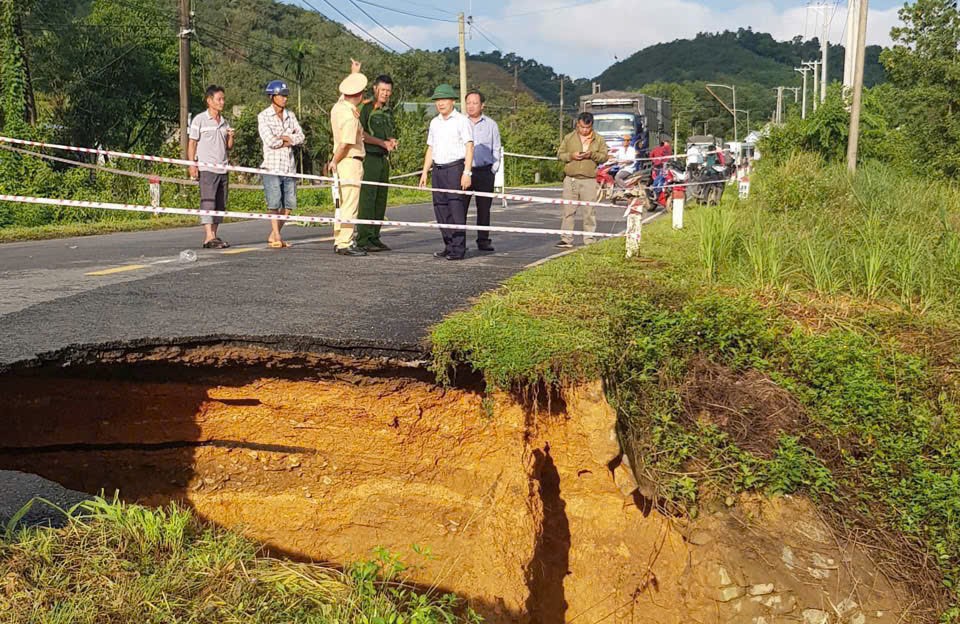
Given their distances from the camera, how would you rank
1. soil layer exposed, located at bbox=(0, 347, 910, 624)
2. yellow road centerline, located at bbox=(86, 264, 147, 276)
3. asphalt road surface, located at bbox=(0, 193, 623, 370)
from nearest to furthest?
soil layer exposed, located at bbox=(0, 347, 910, 624) → asphalt road surface, located at bbox=(0, 193, 623, 370) → yellow road centerline, located at bbox=(86, 264, 147, 276)

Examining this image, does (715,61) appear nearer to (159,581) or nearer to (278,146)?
(278,146)

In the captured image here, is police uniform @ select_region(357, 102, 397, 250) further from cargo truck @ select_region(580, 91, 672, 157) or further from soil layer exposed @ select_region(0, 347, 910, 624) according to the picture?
cargo truck @ select_region(580, 91, 672, 157)

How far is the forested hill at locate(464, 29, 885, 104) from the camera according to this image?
15325cm

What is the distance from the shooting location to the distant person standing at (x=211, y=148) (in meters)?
9.01

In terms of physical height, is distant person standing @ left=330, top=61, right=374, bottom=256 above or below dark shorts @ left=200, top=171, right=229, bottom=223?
above

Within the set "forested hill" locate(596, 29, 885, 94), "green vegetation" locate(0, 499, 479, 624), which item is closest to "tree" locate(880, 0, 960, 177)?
"green vegetation" locate(0, 499, 479, 624)

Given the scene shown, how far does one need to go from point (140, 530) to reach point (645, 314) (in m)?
3.18

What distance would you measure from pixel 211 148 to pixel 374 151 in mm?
1796

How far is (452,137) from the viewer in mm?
8273

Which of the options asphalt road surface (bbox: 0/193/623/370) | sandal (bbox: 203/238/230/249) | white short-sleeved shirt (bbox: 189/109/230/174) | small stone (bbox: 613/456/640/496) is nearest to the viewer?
small stone (bbox: 613/456/640/496)

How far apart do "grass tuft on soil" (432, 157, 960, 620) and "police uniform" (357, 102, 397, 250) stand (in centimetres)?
347

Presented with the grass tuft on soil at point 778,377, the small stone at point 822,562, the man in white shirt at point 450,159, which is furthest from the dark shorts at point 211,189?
the small stone at point 822,562

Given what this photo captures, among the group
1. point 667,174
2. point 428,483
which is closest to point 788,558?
point 428,483

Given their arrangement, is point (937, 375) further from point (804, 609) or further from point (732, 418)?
point (804, 609)
